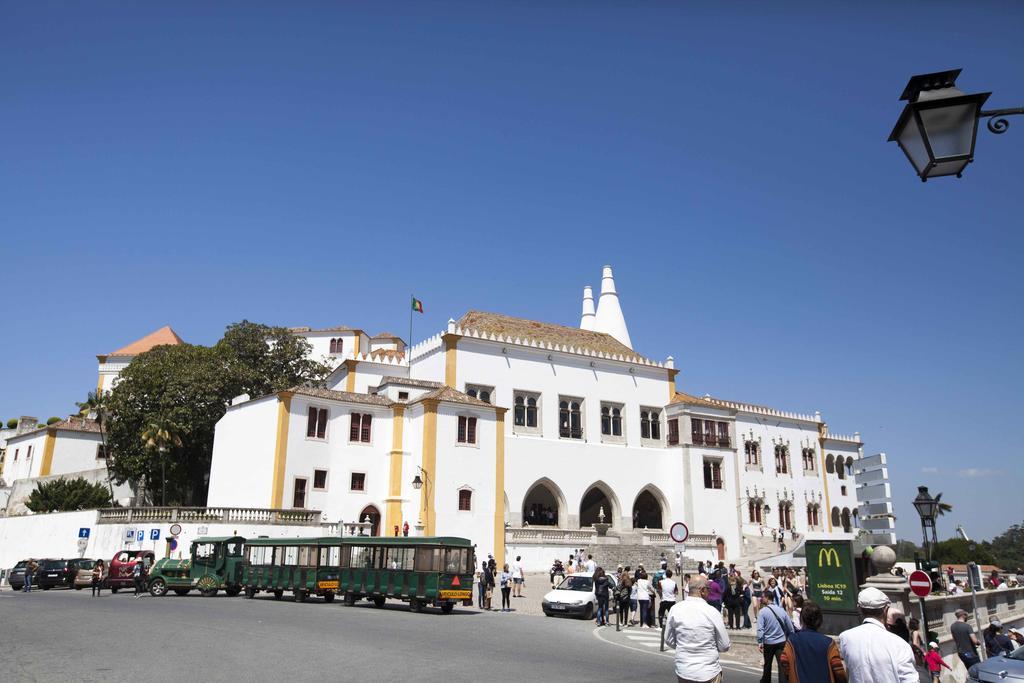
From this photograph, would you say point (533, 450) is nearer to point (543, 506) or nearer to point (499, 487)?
point (543, 506)

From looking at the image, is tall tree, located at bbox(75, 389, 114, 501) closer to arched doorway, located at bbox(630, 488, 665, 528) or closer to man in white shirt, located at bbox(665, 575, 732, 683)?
arched doorway, located at bbox(630, 488, 665, 528)

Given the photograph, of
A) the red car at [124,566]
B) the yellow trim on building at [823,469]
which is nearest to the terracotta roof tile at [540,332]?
the yellow trim on building at [823,469]

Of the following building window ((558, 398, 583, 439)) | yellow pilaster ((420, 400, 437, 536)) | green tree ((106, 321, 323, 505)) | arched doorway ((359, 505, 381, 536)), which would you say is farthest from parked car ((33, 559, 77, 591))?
building window ((558, 398, 583, 439))

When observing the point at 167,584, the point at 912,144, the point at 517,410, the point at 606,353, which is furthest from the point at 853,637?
the point at 606,353

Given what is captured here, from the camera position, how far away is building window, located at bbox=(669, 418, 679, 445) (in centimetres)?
4809

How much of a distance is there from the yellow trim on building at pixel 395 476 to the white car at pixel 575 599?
15001 millimetres

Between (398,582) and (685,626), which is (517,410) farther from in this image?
(685,626)

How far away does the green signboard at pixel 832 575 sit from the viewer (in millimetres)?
15219

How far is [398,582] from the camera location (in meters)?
21.9

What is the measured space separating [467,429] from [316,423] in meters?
7.32

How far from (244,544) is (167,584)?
308 centimetres

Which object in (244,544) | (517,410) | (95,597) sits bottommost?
(95,597)

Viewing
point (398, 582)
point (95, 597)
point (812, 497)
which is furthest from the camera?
point (812, 497)

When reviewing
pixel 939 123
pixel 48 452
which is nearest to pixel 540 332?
pixel 48 452
